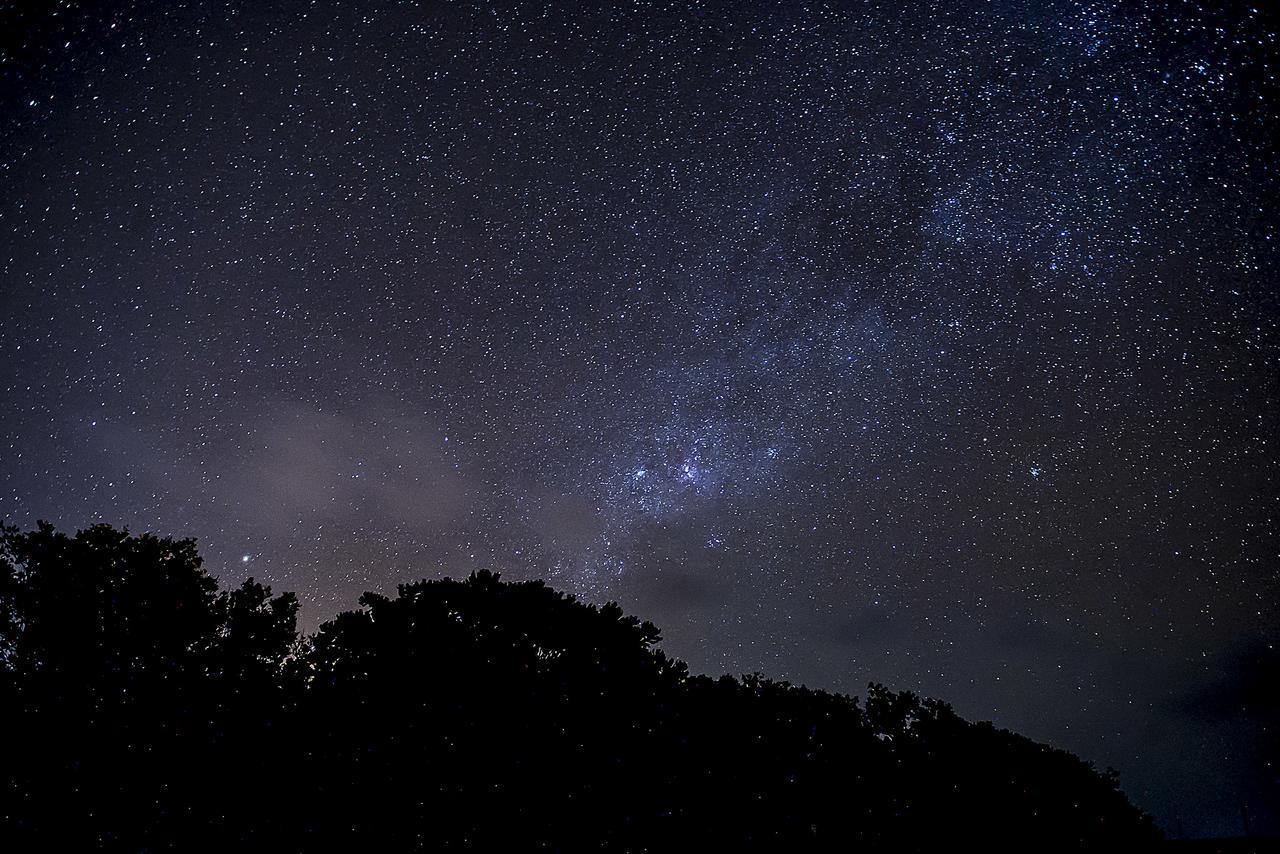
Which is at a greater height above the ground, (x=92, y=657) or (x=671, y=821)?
(x=92, y=657)

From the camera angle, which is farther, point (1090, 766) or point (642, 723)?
point (1090, 766)

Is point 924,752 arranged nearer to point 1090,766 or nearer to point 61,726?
point 1090,766

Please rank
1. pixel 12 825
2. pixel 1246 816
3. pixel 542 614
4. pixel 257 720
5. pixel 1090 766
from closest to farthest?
pixel 12 825
pixel 257 720
pixel 542 614
pixel 1090 766
pixel 1246 816

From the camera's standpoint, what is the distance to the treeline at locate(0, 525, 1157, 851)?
892 cm

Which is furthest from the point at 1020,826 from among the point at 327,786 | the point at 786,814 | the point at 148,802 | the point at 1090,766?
the point at 148,802

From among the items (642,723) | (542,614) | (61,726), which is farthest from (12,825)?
(642,723)

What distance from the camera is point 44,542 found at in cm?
1049

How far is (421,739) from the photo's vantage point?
9.86 m

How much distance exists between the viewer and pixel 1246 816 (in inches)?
4222

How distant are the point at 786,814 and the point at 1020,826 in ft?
17.7

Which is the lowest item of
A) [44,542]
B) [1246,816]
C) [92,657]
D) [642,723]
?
[1246,816]

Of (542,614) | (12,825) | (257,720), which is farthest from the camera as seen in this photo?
(542,614)

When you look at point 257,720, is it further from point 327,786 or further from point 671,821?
point 671,821

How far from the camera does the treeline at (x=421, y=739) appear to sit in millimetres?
→ 8922
